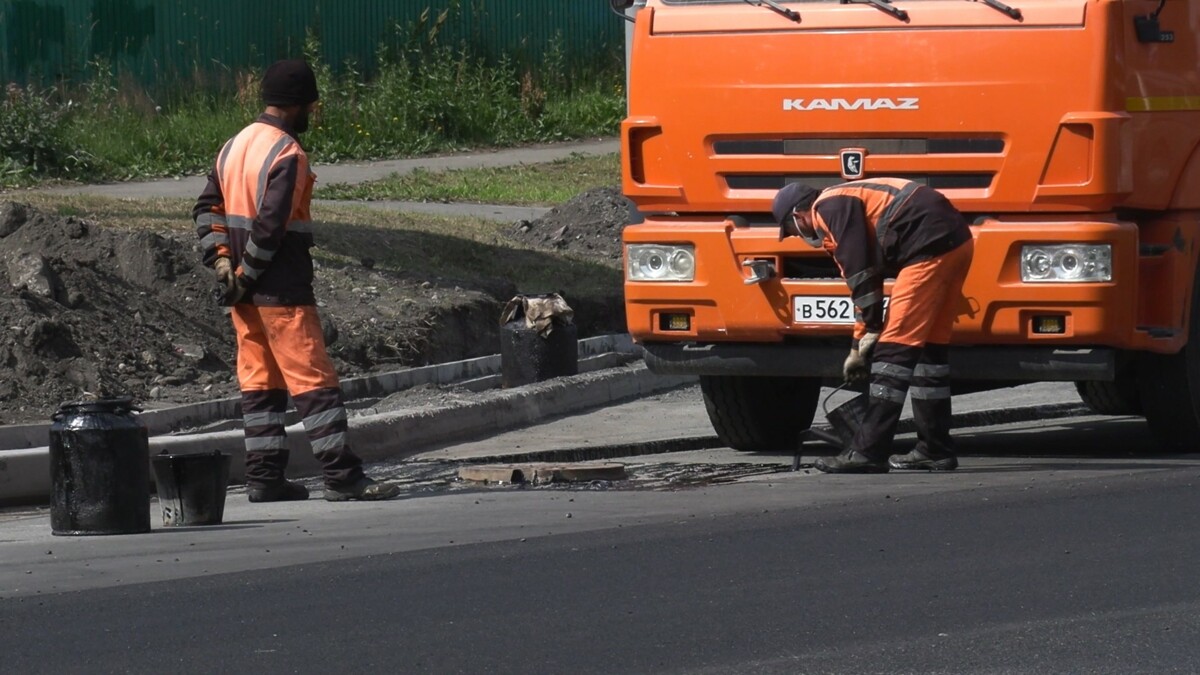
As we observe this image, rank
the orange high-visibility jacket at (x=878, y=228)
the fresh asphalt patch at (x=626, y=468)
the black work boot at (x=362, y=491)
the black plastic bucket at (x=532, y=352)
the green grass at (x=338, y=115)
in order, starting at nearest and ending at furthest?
the black work boot at (x=362, y=491), the orange high-visibility jacket at (x=878, y=228), the fresh asphalt patch at (x=626, y=468), the black plastic bucket at (x=532, y=352), the green grass at (x=338, y=115)

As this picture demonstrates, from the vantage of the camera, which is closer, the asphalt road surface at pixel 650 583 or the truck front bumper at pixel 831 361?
the asphalt road surface at pixel 650 583

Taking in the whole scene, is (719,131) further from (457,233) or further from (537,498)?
(457,233)

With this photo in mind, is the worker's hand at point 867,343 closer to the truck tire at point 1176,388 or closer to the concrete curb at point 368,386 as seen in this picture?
the truck tire at point 1176,388

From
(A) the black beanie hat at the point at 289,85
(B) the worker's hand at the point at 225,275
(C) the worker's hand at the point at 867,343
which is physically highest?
(A) the black beanie hat at the point at 289,85

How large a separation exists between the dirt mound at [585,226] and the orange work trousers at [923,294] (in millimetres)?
8107

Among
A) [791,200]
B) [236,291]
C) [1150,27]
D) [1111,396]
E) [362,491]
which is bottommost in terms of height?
[1111,396]

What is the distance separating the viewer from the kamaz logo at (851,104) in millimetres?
10047

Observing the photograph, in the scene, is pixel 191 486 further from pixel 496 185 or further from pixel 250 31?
pixel 250 31

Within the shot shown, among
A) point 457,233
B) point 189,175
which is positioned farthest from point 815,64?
point 189,175

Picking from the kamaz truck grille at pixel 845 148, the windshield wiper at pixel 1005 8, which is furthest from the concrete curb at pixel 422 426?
the windshield wiper at pixel 1005 8

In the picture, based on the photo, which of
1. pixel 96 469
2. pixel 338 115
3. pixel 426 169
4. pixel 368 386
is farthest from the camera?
pixel 338 115

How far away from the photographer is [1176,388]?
1047 centimetres

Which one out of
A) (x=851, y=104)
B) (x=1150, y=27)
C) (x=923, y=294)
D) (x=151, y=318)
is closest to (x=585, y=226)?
(x=151, y=318)

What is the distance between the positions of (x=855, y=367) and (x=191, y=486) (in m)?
3.13
